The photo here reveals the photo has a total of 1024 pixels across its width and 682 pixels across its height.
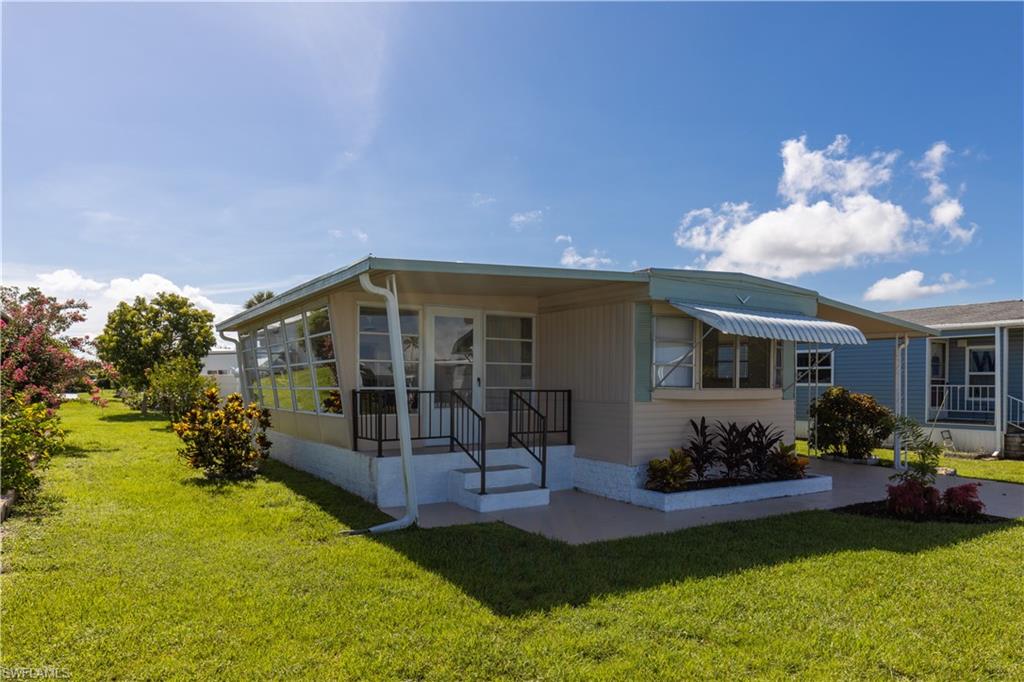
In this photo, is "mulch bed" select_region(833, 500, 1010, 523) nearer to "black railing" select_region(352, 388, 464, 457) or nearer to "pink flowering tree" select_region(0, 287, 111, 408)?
"black railing" select_region(352, 388, 464, 457)

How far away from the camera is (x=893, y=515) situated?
741 cm

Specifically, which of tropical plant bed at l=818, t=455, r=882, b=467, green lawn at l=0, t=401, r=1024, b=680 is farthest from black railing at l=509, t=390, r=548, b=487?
tropical plant bed at l=818, t=455, r=882, b=467

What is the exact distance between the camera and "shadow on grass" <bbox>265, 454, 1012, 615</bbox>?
4723 millimetres

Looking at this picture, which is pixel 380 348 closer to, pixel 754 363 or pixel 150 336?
pixel 754 363

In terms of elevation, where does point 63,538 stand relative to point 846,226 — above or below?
below

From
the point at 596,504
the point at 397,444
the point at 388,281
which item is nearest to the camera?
the point at 388,281

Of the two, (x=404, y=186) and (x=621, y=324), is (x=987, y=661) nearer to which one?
(x=621, y=324)

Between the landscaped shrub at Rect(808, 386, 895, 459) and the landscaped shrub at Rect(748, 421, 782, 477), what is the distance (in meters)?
4.29

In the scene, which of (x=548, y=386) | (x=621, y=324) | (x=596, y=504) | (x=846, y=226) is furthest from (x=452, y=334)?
(x=846, y=226)

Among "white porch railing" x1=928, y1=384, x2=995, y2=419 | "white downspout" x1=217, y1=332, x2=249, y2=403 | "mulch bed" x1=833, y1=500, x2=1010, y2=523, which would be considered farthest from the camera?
"white porch railing" x1=928, y1=384, x2=995, y2=419

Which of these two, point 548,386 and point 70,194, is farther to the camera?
point 548,386

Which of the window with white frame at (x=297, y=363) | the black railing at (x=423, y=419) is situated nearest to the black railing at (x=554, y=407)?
the black railing at (x=423, y=419)

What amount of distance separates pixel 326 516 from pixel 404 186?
5.85 meters

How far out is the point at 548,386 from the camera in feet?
31.8
